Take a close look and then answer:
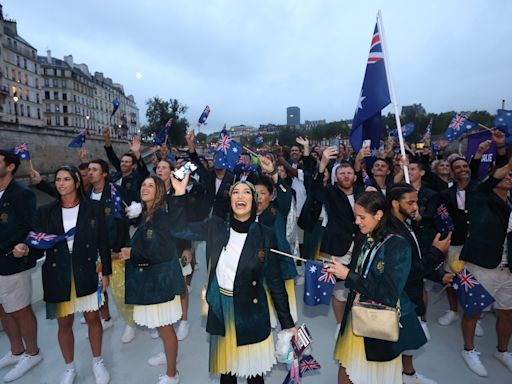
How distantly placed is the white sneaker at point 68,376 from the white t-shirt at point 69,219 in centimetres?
131

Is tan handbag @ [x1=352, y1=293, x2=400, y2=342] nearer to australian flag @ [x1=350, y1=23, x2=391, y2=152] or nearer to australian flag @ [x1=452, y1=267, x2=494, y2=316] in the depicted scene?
australian flag @ [x1=452, y1=267, x2=494, y2=316]

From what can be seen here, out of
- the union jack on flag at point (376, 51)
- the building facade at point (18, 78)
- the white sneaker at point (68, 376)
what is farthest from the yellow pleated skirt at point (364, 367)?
the building facade at point (18, 78)

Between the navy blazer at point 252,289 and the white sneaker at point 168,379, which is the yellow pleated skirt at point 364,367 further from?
the white sneaker at point 168,379

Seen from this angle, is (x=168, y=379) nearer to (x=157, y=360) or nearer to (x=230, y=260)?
(x=157, y=360)

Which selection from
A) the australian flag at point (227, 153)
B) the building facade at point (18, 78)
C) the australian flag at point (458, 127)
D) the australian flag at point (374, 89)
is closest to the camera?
the australian flag at point (374, 89)

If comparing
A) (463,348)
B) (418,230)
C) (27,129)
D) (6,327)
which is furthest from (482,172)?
(27,129)

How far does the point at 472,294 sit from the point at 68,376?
4.27 m

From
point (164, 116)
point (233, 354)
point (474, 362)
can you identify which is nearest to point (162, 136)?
point (233, 354)

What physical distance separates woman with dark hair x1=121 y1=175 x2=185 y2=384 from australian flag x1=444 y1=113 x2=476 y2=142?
212 inches

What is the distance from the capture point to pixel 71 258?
3.21 m

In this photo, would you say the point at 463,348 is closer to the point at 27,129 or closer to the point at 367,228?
the point at 367,228

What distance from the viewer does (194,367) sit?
362 cm

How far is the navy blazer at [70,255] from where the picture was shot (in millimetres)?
3152

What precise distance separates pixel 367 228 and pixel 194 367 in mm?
2603
